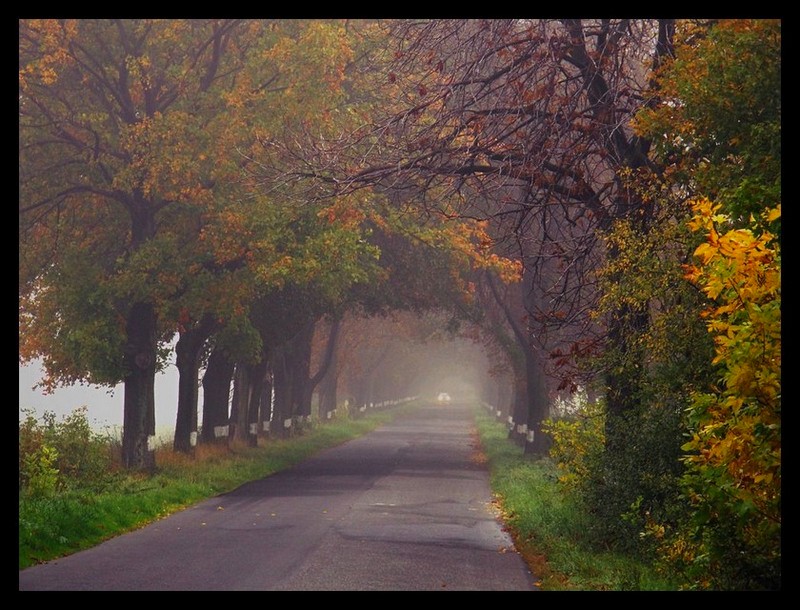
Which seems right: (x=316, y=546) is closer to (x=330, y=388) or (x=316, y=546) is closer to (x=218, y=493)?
(x=218, y=493)

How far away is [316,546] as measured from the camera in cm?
1554

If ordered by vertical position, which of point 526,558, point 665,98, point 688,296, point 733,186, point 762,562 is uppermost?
point 665,98

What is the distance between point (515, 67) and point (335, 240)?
11.4 metres

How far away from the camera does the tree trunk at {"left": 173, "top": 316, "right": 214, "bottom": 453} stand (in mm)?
31641

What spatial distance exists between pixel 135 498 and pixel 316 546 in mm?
6037

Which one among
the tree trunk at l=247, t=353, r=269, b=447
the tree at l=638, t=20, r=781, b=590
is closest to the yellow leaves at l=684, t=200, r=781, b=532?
the tree at l=638, t=20, r=781, b=590

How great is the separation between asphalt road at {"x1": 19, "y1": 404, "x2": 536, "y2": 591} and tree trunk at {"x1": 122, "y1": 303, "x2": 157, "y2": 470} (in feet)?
9.63

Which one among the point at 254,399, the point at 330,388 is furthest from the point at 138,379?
the point at 330,388

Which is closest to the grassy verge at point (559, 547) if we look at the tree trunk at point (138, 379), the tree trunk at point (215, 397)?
the tree trunk at point (138, 379)

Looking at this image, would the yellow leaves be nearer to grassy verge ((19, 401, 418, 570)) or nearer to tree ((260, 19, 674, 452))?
tree ((260, 19, 674, 452))

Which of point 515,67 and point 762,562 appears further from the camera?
point 515,67
